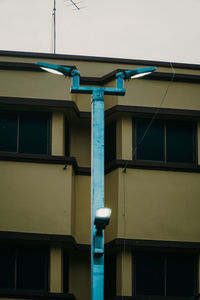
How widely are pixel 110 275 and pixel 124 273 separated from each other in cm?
82

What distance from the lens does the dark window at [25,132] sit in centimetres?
2102

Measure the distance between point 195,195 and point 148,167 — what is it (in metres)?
1.36

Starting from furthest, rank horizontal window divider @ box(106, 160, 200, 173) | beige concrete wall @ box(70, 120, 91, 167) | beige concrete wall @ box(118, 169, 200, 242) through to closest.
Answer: beige concrete wall @ box(70, 120, 91, 167), horizontal window divider @ box(106, 160, 200, 173), beige concrete wall @ box(118, 169, 200, 242)

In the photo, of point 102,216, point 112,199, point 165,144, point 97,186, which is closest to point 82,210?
point 112,199

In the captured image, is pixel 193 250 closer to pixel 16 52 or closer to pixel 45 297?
pixel 45 297

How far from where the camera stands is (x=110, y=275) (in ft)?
68.7

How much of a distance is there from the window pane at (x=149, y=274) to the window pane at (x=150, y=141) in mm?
2525

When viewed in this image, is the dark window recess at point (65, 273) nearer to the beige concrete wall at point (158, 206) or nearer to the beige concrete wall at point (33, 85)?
the beige concrete wall at point (158, 206)

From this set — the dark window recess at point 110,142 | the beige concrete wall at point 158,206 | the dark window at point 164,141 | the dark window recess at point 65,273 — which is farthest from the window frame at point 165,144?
the dark window recess at point 65,273

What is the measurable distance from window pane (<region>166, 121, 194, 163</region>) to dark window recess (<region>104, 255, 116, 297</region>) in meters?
2.90

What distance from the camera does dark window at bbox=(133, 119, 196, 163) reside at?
2148cm

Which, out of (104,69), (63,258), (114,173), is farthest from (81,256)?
(104,69)

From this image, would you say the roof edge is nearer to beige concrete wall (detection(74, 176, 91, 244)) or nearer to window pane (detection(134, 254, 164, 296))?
beige concrete wall (detection(74, 176, 91, 244))

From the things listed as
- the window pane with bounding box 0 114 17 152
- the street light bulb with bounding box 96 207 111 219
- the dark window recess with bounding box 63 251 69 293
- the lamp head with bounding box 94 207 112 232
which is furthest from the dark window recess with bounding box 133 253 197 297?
the street light bulb with bounding box 96 207 111 219
